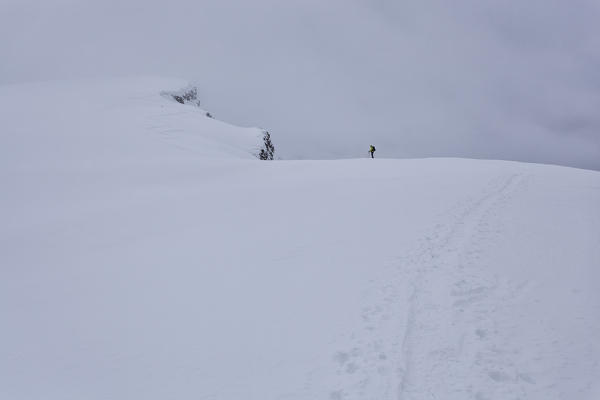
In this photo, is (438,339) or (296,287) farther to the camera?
(296,287)

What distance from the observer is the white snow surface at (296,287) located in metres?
5.84

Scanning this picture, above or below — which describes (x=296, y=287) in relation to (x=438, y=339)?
above

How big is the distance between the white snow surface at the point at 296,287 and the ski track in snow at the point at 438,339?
0.03m

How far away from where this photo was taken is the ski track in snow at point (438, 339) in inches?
Answer: 216

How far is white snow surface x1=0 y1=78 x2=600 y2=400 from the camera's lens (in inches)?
230

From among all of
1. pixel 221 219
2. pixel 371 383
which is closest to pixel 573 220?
pixel 371 383

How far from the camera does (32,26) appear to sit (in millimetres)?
114375

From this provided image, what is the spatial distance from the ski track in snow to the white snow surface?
0.03 meters

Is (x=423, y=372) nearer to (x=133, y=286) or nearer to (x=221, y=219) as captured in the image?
(x=133, y=286)

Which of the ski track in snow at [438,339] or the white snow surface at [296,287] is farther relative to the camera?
the white snow surface at [296,287]

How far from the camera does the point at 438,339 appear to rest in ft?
21.0

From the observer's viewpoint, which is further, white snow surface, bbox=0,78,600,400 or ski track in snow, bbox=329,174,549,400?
white snow surface, bbox=0,78,600,400

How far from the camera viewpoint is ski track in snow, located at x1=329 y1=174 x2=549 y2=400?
5.49m

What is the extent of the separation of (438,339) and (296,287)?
318cm
